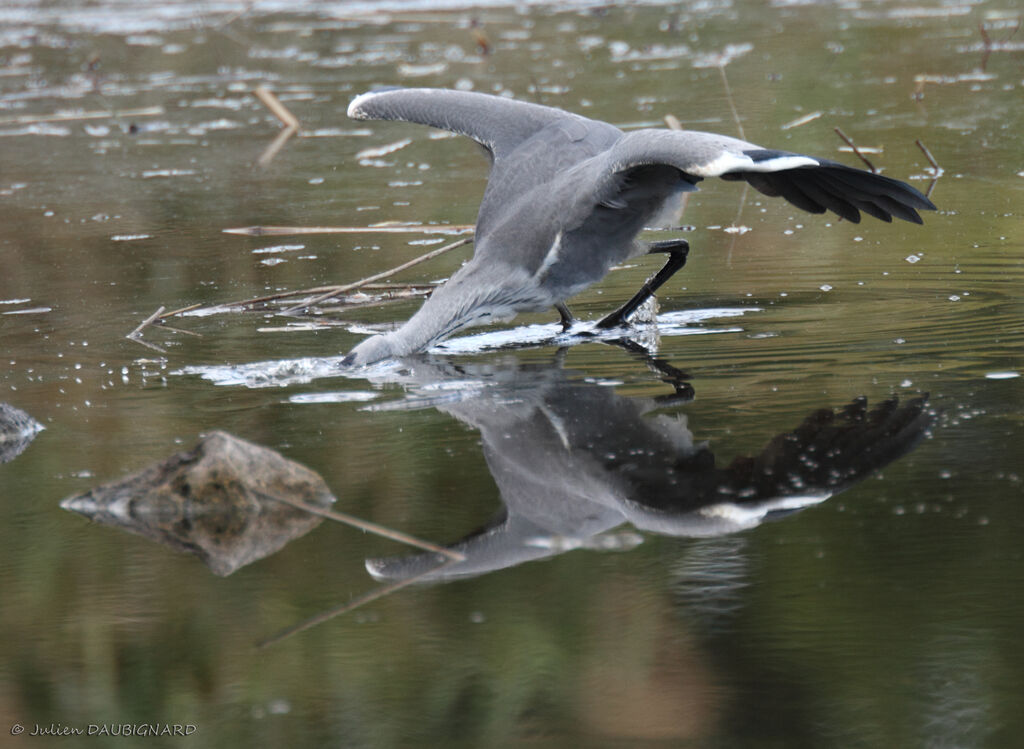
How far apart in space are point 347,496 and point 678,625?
1309 millimetres

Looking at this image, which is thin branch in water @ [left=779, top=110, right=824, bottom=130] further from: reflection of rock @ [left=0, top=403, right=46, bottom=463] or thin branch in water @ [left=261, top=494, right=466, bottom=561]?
thin branch in water @ [left=261, top=494, right=466, bottom=561]

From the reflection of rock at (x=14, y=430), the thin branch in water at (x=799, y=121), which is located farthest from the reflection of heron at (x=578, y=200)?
the thin branch in water at (x=799, y=121)

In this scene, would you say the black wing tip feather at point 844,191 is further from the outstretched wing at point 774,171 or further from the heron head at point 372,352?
the heron head at point 372,352

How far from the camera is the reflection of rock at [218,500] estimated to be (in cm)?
417

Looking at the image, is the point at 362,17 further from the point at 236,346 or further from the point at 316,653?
the point at 316,653

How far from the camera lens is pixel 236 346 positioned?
6.39 m

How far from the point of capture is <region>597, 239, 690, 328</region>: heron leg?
6547mm

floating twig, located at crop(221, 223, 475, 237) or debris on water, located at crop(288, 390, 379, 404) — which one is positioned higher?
debris on water, located at crop(288, 390, 379, 404)

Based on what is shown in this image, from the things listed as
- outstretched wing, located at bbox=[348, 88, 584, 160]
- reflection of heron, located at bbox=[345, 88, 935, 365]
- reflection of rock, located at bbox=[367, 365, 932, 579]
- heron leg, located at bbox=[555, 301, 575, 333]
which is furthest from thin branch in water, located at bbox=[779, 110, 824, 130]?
reflection of rock, located at bbox=[367, 365, 932, 579]

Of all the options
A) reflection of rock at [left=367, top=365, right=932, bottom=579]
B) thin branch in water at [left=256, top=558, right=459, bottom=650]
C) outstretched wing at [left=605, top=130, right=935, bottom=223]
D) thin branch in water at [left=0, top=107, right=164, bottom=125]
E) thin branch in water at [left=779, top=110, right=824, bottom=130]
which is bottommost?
thin branch in water at [left=0, top=107, right=164, bottom=125]

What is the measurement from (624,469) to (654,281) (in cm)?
232

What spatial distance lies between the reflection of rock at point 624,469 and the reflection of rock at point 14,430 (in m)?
1.42

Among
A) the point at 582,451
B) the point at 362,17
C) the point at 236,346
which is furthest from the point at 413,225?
the point at 362,17

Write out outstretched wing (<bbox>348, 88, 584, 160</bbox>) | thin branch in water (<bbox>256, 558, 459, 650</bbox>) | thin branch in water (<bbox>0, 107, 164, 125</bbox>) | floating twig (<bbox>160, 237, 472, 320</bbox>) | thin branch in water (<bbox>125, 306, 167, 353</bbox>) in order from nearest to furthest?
thin branch in water (<bbox>256, 558, 459, 650</bbox>), thin branch in water (<bbox>125, 306, 167, 353</bbox>), floating twig (<bbox>160, 237, 472, 320</bbox>), outstretched wing (<bbox>348, 88, 584, 160</bbox>), thin branch in water (<bbox>0, 107, 164, 125</bbox>)
